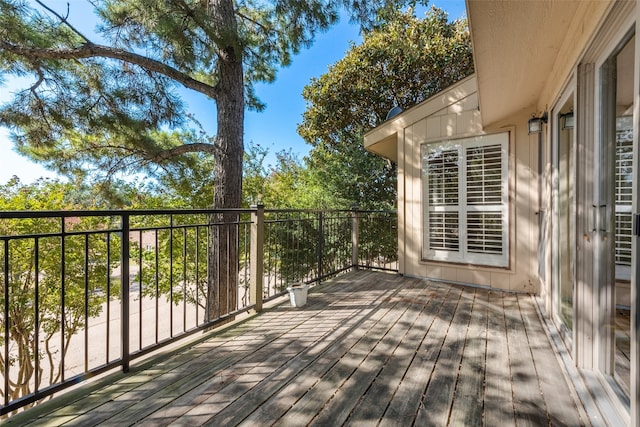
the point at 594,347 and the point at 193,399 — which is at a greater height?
the point at 594,347

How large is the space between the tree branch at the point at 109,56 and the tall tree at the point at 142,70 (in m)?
0.01

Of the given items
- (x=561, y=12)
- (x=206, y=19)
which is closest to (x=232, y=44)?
(x=206, y=19)

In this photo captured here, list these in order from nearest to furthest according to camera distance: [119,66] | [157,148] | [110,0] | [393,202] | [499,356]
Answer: [499,356] < [110,0] < [119,66] < [157,148] < [393,202]

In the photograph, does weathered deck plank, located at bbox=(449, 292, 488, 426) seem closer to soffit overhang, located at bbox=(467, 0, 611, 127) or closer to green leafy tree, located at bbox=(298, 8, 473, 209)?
soffit overhang, located at bbox=(467, 0, 611, 127)

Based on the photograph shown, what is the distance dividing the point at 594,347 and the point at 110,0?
576 centimetres

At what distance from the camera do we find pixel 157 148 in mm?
4691

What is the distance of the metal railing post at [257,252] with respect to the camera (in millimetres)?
2957

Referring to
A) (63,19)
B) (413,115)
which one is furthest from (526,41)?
(63,19)

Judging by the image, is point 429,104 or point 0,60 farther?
point 429,104

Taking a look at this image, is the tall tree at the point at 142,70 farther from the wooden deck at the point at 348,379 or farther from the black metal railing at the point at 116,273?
the wooden deck at the point at 348,379

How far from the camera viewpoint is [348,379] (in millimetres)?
1773

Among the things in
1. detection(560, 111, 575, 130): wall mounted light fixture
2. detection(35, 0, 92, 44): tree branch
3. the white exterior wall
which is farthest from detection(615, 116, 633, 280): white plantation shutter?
detection(35, 0, 92, 44): tree branch

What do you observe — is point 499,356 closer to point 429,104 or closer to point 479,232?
point 479,232

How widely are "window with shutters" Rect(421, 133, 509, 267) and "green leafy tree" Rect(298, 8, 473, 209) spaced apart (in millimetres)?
2941
